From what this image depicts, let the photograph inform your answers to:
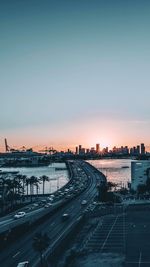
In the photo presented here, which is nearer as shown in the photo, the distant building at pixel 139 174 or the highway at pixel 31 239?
the highway at pixel 31 239

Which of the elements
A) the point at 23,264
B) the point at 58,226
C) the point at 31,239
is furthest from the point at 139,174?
the point at 23,264

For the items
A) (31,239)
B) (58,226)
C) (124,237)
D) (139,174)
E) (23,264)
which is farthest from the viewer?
(139,174)

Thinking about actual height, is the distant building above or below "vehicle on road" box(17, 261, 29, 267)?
above

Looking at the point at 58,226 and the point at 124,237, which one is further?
the point at 58,226

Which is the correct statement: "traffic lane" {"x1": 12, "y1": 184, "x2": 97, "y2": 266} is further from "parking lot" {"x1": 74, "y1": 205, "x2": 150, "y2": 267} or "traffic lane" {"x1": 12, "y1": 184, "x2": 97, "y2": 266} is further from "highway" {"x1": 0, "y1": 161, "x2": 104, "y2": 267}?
"parking lot" {"x1": 74, "y1": 205, "x2": 150, "y2": 267}

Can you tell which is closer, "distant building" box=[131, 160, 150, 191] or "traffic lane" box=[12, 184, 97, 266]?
"traffic lane" box=[12, 184, 97, 266]

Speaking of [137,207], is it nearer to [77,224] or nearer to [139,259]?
[77,224]

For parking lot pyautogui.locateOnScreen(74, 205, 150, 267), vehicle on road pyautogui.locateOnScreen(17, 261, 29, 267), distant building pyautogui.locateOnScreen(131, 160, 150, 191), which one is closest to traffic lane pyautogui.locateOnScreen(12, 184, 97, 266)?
vehicle on road pyautogui.locateOnScreen(17, 261, 29, 267)

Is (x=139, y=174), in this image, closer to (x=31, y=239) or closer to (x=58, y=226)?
(x=58, y=226)

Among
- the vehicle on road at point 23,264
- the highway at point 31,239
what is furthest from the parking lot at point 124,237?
the vehicle on road at point 23,264

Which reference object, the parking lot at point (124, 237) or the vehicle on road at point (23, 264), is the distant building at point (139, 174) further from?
the vehicle on road at point (23, 264)

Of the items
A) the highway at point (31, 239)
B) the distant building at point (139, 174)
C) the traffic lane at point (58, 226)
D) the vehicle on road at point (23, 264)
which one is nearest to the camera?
the vehicle on road at point (23, 264)

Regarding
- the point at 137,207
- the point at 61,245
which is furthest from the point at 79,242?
the point at 137,207
